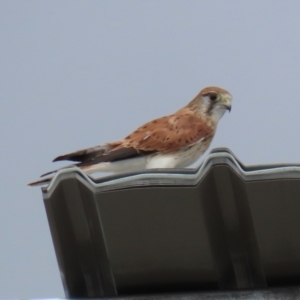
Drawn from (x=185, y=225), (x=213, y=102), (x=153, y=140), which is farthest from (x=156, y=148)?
(x=185, y=225)

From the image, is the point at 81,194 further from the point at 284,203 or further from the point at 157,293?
the point at 284,203

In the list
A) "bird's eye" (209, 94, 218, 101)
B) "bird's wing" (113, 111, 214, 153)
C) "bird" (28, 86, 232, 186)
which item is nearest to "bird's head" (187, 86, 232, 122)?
"bird's eye" (209, 94, 218, 101)

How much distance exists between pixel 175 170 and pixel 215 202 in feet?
0.61

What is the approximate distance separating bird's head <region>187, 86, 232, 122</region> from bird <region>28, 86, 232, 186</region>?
233 mm

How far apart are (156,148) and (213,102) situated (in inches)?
39.2

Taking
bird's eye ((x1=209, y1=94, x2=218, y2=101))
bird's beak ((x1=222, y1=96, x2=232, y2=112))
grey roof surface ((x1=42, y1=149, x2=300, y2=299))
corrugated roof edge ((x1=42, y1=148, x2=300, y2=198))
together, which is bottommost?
grey roof surface ((x1=42, y1=149, x2=300, y2=299))

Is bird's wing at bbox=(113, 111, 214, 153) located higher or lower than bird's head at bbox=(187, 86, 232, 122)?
lower

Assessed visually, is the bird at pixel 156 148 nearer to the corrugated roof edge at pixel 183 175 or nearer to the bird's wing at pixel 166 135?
the bird's wing at pixel 166 135

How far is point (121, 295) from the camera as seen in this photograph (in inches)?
108

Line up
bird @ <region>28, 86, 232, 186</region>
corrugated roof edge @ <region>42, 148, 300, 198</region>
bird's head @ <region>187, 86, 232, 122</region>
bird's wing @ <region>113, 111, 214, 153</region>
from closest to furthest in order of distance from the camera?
corrugated roof edge @ <region>42, 148, 300, 198</region> → bird @ <region>28, 86, 232, 186</region> → bird's wing @ <region>113, 111, 214, 153</region> → bird's head @ <region>187, 86, 232, 122</region>

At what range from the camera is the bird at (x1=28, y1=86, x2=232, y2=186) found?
4.14m

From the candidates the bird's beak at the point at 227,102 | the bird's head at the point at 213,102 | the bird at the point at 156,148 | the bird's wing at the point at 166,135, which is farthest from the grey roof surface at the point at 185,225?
the bird's beak at the point at 227,102

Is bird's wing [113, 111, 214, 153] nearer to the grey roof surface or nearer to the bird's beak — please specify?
the bird's beak

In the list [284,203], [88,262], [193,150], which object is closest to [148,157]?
[193,150]
